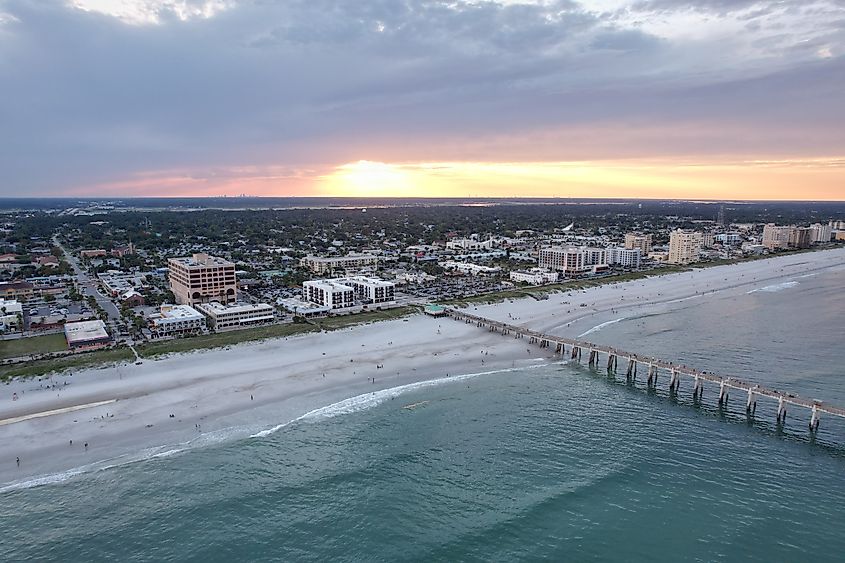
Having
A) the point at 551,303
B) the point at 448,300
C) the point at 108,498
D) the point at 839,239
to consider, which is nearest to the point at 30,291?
the point at 448,300

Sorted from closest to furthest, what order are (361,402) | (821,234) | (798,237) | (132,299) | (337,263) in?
(361,402) < (132,299) < (337,263) < (798,237) < (821,234)

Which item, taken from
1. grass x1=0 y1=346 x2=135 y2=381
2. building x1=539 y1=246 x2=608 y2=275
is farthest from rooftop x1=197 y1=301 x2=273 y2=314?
building x1=539 y1=246 x2=608 y2=275

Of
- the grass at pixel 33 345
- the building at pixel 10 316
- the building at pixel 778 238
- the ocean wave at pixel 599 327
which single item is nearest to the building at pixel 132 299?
the building at pixel 10 316

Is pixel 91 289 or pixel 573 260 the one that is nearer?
pixel 91 289

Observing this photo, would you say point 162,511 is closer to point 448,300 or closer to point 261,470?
point 261,470

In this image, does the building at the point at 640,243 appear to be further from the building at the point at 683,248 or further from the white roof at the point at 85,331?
the white roof at the point at 85,331

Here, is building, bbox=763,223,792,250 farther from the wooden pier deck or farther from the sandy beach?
the wooden pier deck

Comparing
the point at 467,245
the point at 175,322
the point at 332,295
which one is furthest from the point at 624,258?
the point at 175,322

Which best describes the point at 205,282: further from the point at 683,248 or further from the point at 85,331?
the point at 683,248
